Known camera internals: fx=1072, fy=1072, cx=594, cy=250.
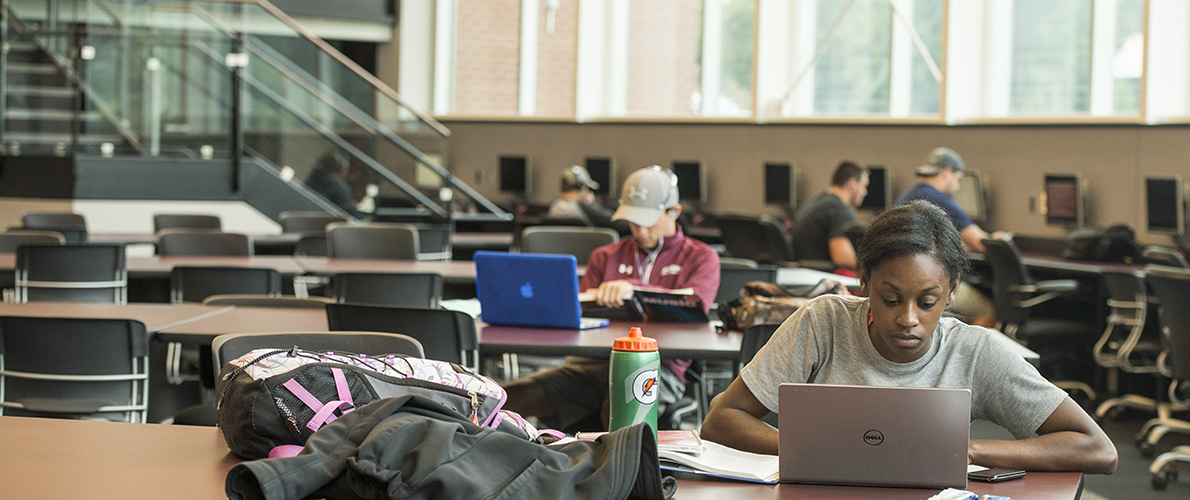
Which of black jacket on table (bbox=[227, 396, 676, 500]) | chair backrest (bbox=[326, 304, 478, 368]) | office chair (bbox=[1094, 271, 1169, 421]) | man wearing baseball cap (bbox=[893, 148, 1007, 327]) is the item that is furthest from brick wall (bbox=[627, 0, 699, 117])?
black jacket on table (bbox=[227, 396, 676, 500])

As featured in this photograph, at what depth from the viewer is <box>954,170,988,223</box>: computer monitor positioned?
7.73m

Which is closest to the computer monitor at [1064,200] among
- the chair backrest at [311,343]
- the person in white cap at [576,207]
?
the person in white cap at [576,207]

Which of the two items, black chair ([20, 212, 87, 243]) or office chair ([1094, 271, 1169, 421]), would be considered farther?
black chair ([20, 212, 87, 243])

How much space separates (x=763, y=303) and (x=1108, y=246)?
157 inches

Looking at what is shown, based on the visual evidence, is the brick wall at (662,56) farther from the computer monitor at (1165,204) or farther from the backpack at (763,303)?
the backpack at (763,303)

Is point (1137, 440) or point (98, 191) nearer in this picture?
point (1137, 440)

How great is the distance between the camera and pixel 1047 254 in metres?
7.20

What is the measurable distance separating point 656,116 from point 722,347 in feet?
24.4

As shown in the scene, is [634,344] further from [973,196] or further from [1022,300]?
[973,196]

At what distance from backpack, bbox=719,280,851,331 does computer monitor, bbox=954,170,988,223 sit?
4.84 metres

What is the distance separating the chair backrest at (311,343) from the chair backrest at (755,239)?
5237mm

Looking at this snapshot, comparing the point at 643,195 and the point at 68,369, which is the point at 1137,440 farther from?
the point at 68,369

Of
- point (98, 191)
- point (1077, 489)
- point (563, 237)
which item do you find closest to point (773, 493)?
point (1077, 489)

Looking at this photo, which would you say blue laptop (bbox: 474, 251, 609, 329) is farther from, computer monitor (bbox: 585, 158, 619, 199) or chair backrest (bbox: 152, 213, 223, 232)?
computer monitor (bbox: 585, 158, 619, 199)
